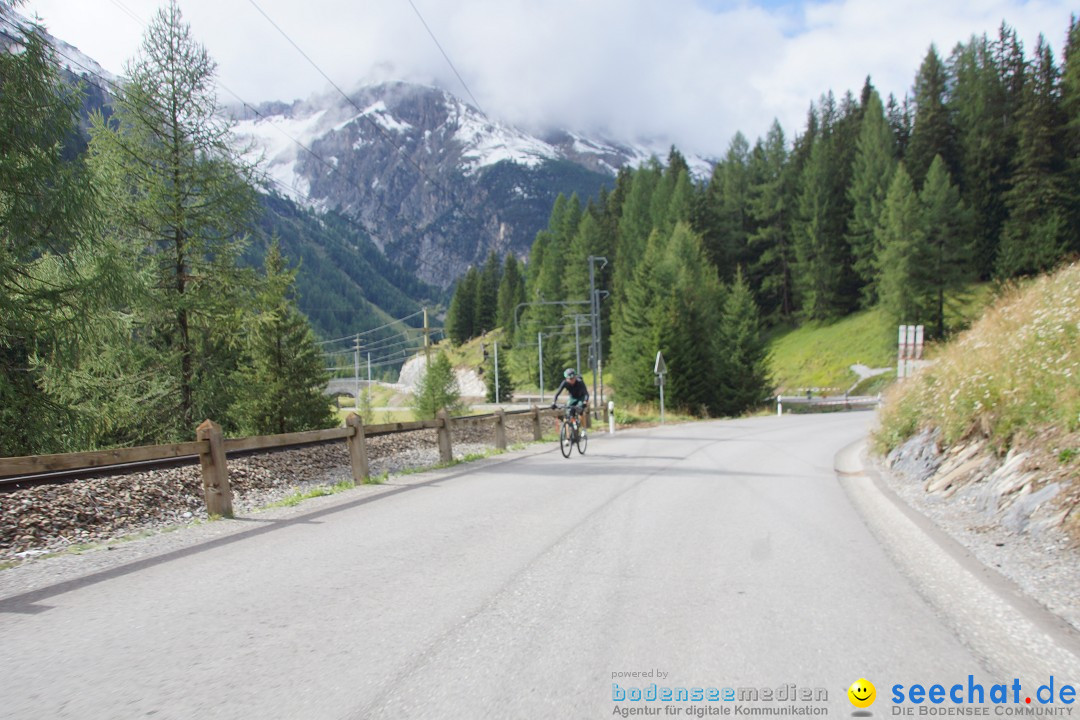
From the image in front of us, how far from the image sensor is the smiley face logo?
3.23 metres

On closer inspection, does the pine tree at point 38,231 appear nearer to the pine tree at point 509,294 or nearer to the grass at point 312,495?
the grass at point 312,495

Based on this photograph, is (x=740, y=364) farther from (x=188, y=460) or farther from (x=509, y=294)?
(x=509, y=294)

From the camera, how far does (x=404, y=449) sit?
1823 cm

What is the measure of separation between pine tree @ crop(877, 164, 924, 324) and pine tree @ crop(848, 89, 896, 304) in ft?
23.7

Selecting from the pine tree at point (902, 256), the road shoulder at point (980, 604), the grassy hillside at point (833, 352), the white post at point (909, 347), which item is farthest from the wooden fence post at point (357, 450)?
the pine tree at point (902, 256)

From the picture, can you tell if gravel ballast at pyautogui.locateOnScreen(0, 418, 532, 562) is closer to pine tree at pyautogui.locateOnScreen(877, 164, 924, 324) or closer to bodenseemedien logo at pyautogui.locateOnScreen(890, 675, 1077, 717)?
bodenseemedien logo at pyautogui.locateOnScreen(890, 675, 1077, 717)

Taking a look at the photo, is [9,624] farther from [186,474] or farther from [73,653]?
[186,474]

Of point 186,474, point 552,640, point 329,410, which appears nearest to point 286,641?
point 552,640

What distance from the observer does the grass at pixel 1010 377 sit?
7555 millimetres

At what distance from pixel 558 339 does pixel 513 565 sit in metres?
87.3

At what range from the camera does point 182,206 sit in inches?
640

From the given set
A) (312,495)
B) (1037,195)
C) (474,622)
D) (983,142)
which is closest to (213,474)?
(312,495)

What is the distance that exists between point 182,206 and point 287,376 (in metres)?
7.73

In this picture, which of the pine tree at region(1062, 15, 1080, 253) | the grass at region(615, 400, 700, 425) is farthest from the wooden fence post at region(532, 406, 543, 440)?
the pine tree at region(1062, 15, 1080, 253)
